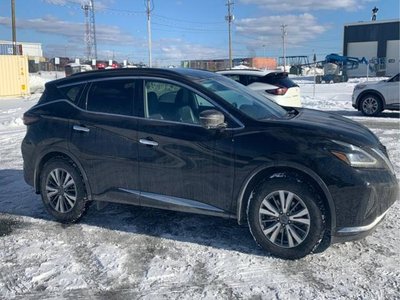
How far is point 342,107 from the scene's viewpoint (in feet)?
57.1

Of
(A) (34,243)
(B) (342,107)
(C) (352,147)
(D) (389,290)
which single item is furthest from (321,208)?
(B) (342,107)

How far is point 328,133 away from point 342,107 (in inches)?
561

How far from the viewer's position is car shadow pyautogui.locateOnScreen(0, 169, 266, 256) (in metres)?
4.58

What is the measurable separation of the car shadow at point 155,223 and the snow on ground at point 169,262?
0.01m

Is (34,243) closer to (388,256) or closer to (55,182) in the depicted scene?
(55,182)

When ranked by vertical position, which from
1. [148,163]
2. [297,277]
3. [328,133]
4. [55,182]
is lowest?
[297,277]

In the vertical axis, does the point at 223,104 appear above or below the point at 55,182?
above

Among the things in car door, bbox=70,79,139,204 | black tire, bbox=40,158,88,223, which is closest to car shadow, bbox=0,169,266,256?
black tire, bbox=40,158,88,223

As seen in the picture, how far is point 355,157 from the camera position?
12.7ft

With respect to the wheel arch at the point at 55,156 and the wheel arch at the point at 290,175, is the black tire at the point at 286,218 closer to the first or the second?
the wheel arch at the point at 290,175

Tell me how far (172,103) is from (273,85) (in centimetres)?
579

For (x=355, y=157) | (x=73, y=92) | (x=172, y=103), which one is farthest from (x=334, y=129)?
(x=73, y=92)

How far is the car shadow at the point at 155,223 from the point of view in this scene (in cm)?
458

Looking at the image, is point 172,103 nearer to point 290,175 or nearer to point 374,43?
point 290,175
